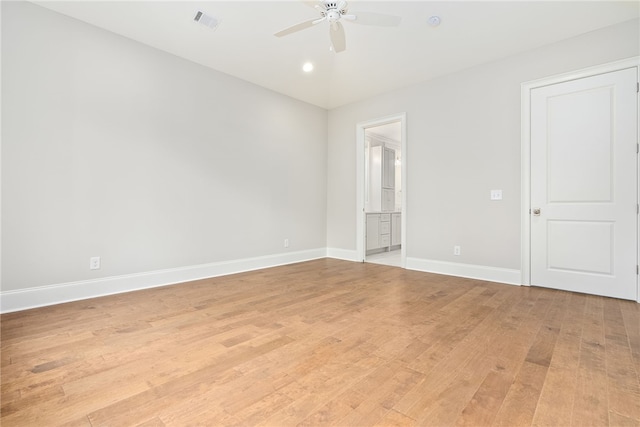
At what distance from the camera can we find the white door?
296 centimetres

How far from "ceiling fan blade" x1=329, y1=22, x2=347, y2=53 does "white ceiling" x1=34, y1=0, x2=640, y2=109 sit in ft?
0.87

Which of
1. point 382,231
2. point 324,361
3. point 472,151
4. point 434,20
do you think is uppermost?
point 434,20

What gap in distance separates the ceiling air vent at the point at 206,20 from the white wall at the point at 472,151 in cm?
279

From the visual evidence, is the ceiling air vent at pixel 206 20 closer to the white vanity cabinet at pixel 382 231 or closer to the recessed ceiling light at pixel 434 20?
the recessed ceiling light at pixel 434 20

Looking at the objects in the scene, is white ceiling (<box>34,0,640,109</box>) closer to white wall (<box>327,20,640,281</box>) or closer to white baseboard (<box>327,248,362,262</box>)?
white wall (<box>327,20,640,281</box>)

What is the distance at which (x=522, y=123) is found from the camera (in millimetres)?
3557

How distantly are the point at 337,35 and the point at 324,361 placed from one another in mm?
2693

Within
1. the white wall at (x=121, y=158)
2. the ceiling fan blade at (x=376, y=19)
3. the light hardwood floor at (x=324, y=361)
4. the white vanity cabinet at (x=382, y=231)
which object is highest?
the ceiling fan blade at (x=376, y=19)

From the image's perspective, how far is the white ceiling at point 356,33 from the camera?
2826 mm

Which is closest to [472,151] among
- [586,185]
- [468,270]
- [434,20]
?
[586,185]

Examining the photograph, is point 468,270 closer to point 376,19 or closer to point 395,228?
point 395,228

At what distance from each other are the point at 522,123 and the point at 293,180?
338 centimetres

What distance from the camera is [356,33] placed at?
3.30 meters

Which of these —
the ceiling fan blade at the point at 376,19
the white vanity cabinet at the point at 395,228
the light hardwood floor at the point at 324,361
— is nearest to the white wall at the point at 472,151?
the light hardwood floor at the point at 324,361
